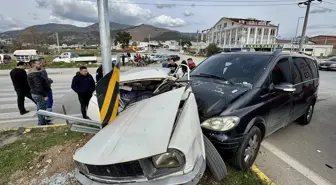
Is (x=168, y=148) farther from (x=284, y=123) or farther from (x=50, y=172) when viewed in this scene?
(x=284, y=123)

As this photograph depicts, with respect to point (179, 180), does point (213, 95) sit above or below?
above

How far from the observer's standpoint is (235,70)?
3.53 m

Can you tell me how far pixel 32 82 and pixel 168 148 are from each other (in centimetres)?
450

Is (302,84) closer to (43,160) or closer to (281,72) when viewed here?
→ (281,72)

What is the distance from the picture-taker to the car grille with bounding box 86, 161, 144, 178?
1.66 m

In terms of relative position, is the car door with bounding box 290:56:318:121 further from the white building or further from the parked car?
the white building

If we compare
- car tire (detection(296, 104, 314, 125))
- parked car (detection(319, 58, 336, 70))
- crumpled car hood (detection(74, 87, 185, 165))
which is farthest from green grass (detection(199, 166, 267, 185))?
parked car (detection(319, 58, 336, 70))

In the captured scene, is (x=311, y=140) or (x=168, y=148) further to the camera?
(x=311, y=140)

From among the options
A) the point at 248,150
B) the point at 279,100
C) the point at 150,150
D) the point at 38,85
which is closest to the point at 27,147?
the point at 38,85

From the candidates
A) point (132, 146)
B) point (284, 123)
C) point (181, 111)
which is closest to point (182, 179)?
point (132, 146)

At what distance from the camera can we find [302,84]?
4090 mm

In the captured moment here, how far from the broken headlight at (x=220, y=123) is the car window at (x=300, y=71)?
6.92 feet

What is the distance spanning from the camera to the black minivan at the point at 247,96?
2.59 metres

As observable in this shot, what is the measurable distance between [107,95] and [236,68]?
235 cm
